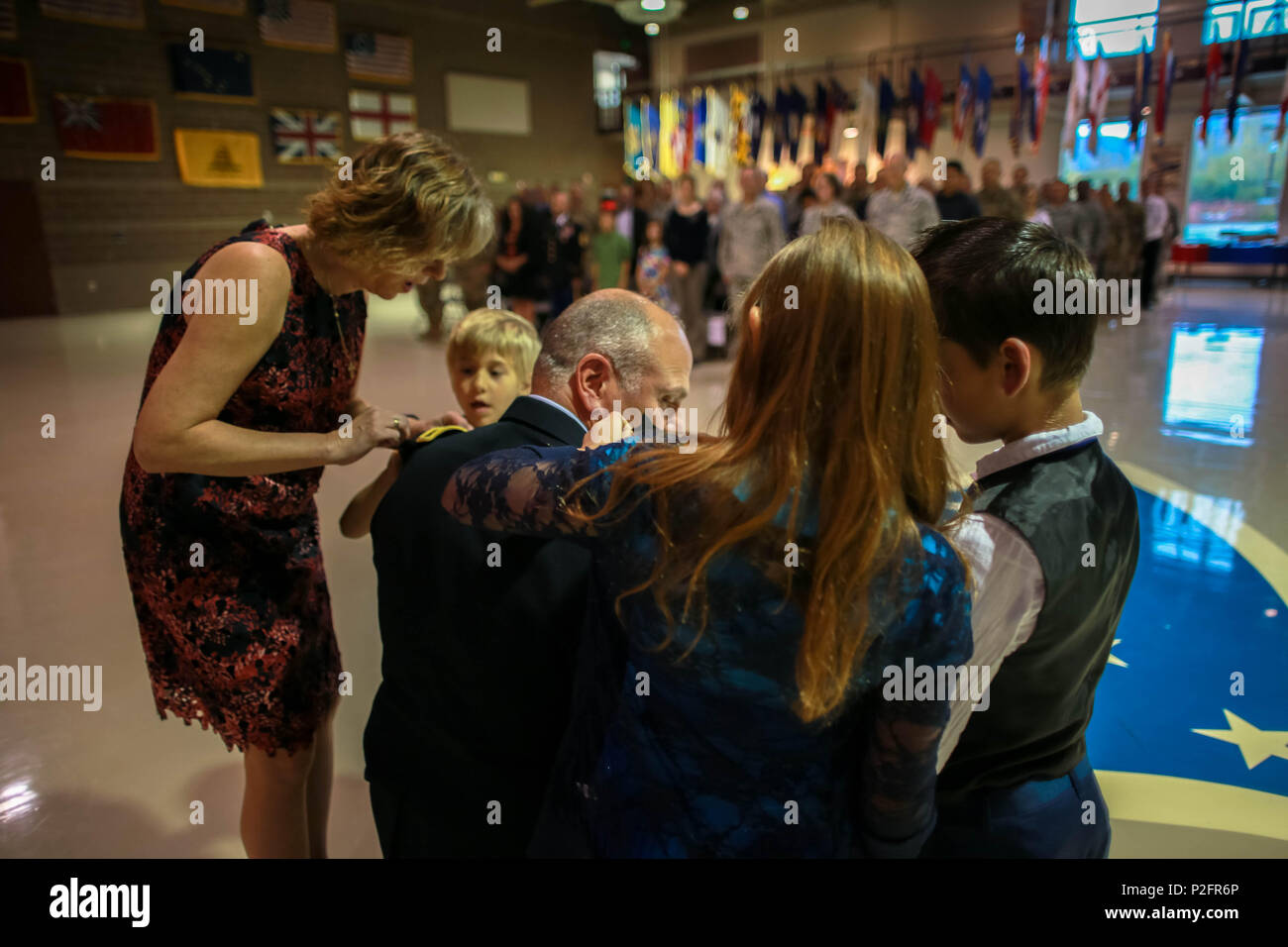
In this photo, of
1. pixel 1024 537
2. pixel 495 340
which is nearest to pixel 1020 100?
pixel 495 340

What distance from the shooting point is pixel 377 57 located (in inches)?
600

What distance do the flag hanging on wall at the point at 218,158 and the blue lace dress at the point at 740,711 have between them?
50.4 ft

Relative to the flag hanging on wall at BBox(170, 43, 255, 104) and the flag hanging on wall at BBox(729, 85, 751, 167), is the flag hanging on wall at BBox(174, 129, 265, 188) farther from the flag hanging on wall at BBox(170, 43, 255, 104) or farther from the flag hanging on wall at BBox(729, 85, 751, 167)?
the flag hanging on wall at BBox(729, 85, 751, 167)

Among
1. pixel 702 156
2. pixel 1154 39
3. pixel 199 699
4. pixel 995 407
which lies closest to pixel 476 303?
pixel 702 156

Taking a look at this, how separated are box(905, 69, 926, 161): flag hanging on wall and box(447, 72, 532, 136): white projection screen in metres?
8.51

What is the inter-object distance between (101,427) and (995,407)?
641 centimetres

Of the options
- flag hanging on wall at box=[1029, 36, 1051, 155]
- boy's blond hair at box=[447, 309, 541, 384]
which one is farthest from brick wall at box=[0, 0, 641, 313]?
boy's blond hair at box=[447, 309, 541, 384]

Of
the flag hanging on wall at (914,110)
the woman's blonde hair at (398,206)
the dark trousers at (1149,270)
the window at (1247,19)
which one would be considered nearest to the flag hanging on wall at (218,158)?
the flag hanging on wall at (914,110)

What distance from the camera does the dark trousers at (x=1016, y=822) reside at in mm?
1065

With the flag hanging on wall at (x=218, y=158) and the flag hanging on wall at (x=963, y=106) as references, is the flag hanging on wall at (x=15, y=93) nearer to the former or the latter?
the flag hanging on wall at (x=218, y=158)

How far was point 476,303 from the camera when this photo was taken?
31.2ft

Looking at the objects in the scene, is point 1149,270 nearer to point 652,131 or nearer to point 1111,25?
point 1111,25

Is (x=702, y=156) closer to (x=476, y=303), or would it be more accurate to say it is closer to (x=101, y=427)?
(x=476, y=303)

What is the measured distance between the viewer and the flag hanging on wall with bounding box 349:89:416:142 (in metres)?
15.2
